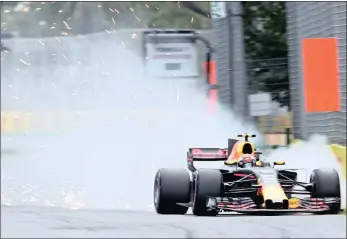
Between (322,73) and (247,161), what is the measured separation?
102 inches

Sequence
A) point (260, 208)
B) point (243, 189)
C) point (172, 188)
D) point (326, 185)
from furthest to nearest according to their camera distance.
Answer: point (326, 185)
point (172, 188)
point (243, 189)
point (260, 208)

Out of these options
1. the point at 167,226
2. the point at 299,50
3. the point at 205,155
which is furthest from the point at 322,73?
the point at 299,50

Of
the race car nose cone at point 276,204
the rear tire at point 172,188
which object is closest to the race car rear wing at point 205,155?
the rear tire at point 172,188

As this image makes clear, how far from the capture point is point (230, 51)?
1997 cm

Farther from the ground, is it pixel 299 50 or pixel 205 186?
pixel 299 50

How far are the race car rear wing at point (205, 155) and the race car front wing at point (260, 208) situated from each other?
1260 millimetres

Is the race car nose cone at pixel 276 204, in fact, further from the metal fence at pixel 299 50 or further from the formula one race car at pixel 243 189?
the metal fence at pixel 299 50

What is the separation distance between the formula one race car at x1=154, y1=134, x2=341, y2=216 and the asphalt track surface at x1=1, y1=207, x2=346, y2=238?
20cm

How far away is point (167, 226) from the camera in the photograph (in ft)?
32.3

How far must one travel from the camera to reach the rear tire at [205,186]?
11.1 m

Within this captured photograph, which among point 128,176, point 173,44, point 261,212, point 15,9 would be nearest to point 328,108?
point 261,212

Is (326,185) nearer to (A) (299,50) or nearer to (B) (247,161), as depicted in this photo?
(B) (247,161)

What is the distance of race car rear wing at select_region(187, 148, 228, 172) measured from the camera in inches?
495

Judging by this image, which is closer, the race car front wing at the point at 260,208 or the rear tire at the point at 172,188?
the race car front wing at the point at 260,208
